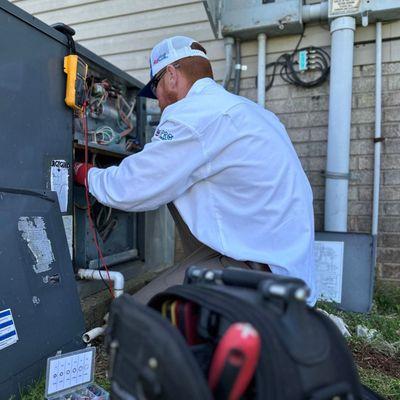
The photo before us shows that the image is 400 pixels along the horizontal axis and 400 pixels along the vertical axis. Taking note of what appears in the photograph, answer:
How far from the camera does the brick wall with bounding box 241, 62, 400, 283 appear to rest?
10.8 ft

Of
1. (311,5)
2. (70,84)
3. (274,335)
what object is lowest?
(274,335)

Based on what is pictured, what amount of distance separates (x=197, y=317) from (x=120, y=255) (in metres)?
2.09

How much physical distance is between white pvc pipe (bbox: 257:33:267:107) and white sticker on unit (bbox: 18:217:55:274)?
2.27m

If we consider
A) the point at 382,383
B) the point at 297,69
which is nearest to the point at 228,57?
the point at 297,69

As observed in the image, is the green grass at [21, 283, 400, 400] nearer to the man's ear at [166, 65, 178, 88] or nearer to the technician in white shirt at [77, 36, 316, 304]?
the technician in white shirt at [77, 36, 316, 304]

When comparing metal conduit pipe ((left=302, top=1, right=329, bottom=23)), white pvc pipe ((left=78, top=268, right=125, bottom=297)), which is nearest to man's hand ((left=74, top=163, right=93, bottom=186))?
white pvc pipe ((left=78, top=268, right=125, bottom=297))

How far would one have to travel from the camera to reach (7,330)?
5.33 feet

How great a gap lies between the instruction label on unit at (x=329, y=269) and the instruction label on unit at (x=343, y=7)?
1.77m

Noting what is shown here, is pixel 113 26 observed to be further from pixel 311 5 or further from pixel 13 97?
pixel 13 97

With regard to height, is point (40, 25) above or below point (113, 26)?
below

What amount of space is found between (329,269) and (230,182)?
1679 mm

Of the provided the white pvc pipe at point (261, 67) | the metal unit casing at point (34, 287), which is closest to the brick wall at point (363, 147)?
the white pvc pipe at point (261, 67)

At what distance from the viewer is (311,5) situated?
3320 mm

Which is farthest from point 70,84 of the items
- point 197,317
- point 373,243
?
point 373,243
